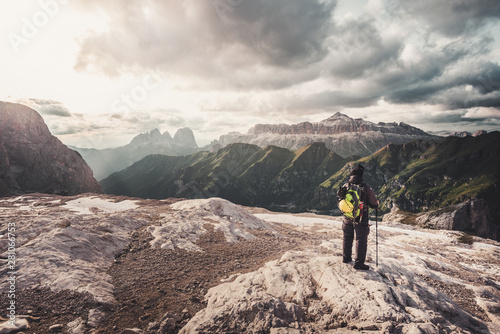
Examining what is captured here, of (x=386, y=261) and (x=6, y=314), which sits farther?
(x=386, y=261)

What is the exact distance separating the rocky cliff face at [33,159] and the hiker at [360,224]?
204m

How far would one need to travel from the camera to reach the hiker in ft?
33.0

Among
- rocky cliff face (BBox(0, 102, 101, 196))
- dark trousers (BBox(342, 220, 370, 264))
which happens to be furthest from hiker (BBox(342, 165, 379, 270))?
rocky cliff face (BBox(0, 102, 101, 196))

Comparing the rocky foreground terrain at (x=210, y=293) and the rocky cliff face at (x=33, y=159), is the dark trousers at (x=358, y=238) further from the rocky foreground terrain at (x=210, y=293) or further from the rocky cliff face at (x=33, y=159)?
the rocky cliff face at (x=33, y=159)

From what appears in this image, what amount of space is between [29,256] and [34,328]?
6505 millimetres

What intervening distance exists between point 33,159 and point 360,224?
753ft

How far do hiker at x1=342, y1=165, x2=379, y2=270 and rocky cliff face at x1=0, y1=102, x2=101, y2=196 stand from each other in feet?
668

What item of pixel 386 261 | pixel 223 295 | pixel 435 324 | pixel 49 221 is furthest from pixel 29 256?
pixel 386 261

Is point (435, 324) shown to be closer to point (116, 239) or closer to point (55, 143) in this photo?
point (116, 239)

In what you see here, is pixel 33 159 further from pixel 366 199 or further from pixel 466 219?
pixel 466 219

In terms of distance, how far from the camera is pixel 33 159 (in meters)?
161

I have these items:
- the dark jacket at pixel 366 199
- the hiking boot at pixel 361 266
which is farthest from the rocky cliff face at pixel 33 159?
the dark jacket at pixel 366 199

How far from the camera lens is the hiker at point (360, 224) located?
10070mm

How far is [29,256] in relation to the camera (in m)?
11.7
